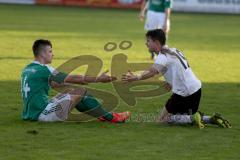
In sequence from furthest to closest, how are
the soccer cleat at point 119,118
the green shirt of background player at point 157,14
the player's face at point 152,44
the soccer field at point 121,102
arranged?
the green shirt of background player at point 157,14, the soccer cleat at point 119,118, the player's face at point 152,44, the soccer field at point 121,102

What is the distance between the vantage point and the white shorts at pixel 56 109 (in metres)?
Answer: 10.6

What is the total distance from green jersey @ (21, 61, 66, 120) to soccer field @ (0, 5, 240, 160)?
0.26 meters

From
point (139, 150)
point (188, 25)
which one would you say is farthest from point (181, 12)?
point (139, 150)

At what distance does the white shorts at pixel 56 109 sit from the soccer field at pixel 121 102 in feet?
0.53

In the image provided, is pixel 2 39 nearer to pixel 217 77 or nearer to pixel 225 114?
pixel 217 77

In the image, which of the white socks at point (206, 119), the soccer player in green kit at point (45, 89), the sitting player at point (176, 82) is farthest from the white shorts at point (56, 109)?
the white socks at point (206, 119)

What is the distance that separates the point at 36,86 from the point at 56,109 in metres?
0.41

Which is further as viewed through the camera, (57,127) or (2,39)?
(2,39)

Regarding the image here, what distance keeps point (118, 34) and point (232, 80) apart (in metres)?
12.0

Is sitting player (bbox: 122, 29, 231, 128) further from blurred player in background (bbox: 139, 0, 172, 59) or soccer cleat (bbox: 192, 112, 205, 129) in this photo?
blurred player in background (bbox: 139, 0, 172, 59)

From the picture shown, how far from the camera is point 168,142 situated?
9.56m

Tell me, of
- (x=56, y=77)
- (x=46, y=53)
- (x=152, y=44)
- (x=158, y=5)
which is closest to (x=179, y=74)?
(x=152, y=44)

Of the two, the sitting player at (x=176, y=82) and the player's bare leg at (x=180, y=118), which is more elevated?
the sitting player at (x=176, y=82)

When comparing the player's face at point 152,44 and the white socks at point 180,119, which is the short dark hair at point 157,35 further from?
the white socks at point 180,119
